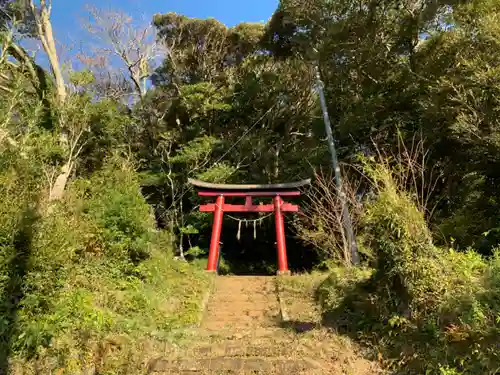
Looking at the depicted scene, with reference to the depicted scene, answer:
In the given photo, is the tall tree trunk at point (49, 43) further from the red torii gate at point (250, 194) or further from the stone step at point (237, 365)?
the stone step at point (237, 365)

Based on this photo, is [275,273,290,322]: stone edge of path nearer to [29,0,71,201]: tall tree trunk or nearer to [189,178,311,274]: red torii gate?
[189,178,311,274]: red torii gate

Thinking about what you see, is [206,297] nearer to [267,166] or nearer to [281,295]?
[281,295]

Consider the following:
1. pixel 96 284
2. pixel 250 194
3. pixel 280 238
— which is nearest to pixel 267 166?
pixel 250 194

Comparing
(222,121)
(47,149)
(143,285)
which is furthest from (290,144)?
(143,285)

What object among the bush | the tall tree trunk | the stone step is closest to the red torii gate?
the bush

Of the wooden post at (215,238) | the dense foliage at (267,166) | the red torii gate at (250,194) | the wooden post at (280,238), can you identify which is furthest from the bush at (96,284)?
the red torii gate at (250,194)

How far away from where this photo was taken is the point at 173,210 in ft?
56.6

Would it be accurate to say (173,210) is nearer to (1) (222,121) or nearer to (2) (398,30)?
(1) (222,121)

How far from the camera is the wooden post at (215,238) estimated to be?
43.1 ft

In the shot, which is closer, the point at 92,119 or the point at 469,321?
the point at 469,321

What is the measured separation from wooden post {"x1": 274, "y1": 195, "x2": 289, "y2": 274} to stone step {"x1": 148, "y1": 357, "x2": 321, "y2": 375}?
7.67 m

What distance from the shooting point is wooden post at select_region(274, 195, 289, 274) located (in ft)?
43.2

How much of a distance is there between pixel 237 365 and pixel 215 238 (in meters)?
8.88

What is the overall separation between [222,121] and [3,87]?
881 cm
